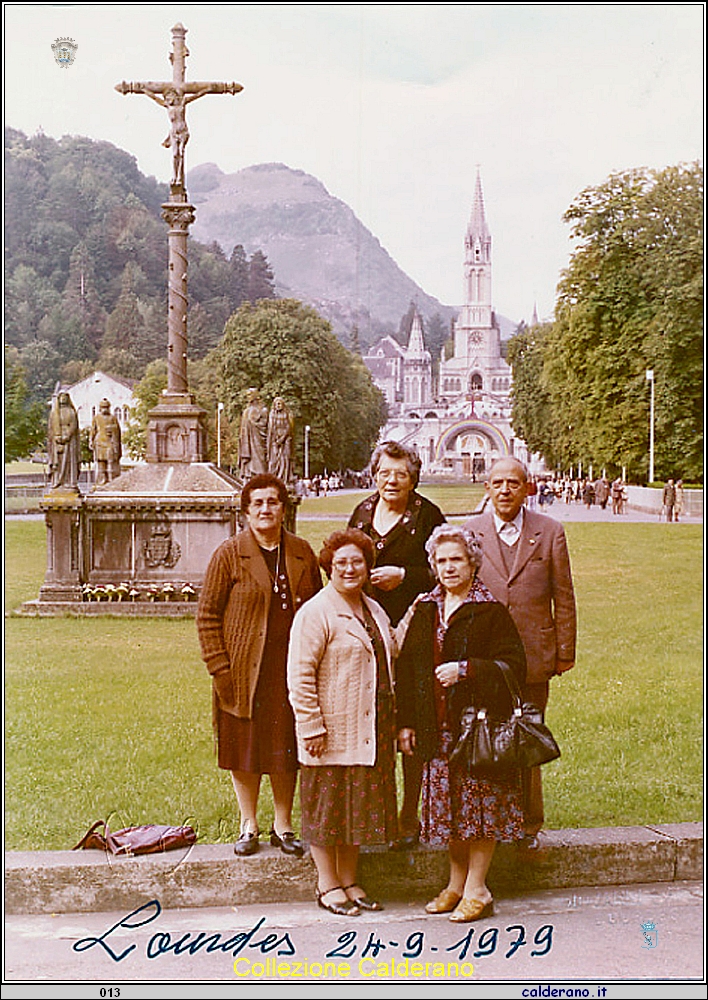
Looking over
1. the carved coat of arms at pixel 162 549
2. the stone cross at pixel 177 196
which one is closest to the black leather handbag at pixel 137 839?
the carved coat of arms at pixel 162 549

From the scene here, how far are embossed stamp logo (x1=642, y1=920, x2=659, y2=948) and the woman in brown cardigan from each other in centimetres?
139

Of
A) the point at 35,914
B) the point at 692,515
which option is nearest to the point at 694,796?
the point at 692,515

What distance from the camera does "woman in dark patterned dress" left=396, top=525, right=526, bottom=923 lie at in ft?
15.0

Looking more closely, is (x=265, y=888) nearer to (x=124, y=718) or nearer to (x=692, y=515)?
(x=124, y=718)

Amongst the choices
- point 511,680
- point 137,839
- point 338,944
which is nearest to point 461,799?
point 511,680

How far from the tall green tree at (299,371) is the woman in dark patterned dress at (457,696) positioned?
1.31 m

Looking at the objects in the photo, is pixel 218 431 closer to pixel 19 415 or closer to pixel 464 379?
pixel 19 415

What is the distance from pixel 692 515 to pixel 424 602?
2485 mm

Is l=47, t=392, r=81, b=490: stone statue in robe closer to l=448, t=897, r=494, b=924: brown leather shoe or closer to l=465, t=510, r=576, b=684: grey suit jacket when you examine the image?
l=465, t=510, r=576, b=684: grey suit jacket

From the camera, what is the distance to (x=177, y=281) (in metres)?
5.93

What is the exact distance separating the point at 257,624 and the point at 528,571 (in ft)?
3.63

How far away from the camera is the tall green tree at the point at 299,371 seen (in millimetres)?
5775

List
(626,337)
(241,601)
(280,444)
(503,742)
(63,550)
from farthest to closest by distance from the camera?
(63,550)
(626,337)
(280,444)
(241,601)
(503,742)

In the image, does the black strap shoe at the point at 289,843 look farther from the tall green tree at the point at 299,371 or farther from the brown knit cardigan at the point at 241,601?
the tall green tree at the point at 299,371
